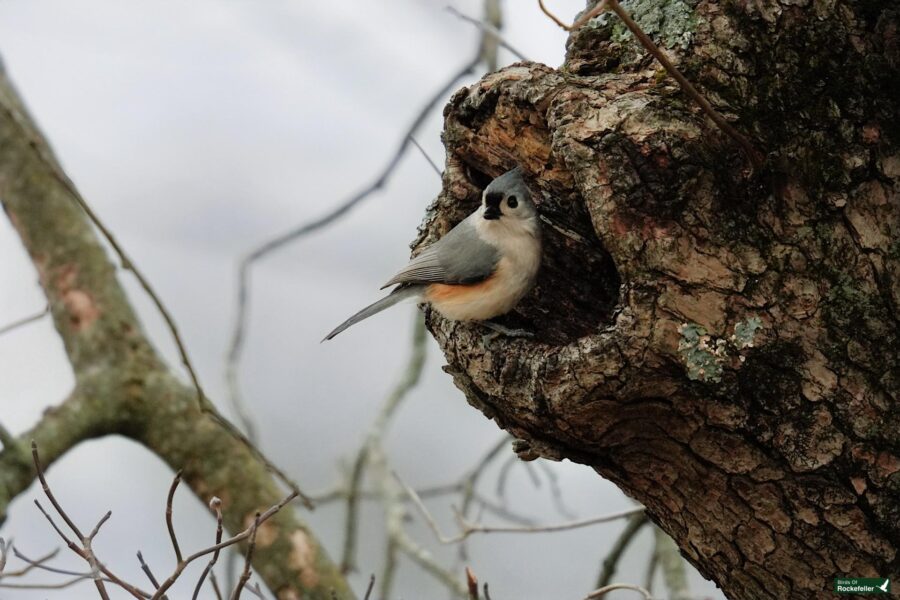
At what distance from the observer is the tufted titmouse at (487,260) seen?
7.78ft

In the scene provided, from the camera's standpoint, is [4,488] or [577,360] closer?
[577,360]

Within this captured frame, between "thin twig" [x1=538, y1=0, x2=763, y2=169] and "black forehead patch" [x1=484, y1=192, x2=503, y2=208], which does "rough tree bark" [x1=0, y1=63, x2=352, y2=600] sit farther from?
"thin twig" [x1=538, y1=0, x2=763, y2=169]

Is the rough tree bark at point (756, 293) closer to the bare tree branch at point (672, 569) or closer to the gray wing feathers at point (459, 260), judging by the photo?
the gray wing feathers at point (459, 260)

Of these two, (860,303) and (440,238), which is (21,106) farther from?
(860,303)

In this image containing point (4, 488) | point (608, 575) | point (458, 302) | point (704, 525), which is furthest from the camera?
point (608, 575)

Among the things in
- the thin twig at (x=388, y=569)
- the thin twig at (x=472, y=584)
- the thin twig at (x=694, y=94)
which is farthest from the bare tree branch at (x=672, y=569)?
the thin twig at (x=694, y=94)

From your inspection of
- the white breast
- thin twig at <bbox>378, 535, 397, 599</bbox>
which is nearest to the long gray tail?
the white breast

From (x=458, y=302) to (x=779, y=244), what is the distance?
0.92 m

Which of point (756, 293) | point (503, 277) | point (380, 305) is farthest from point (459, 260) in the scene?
point (756, 293)

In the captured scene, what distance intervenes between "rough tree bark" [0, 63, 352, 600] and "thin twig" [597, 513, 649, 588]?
0.83m

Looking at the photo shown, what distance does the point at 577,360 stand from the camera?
6.03ft

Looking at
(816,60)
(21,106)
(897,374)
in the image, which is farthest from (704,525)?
(21,106)

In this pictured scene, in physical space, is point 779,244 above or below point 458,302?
below

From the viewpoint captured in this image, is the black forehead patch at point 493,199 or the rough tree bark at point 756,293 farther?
the black forehead patch at point 493,199
